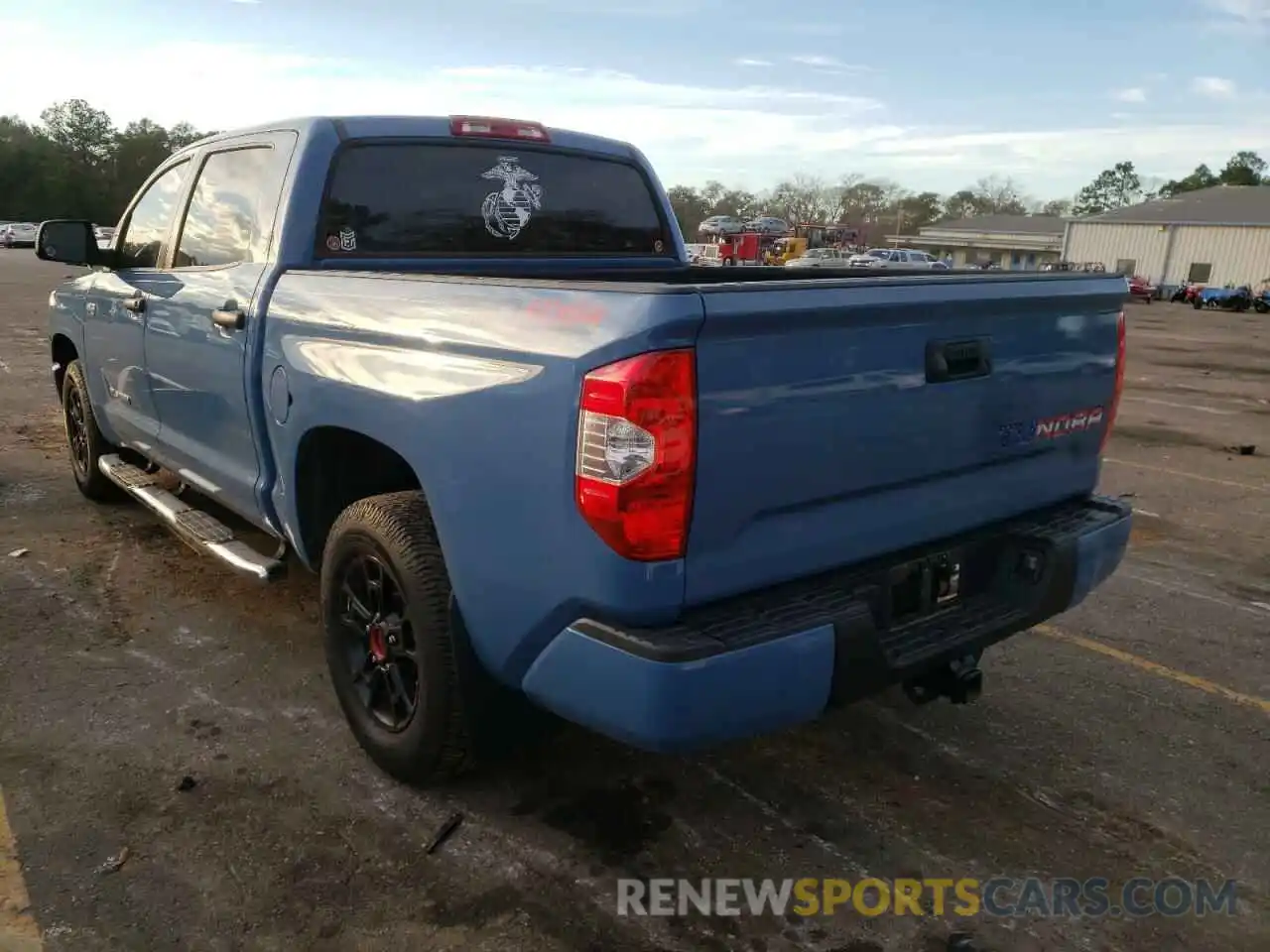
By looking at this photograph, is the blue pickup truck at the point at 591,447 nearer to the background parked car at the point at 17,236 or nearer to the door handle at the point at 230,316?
the door handle at the point at 230,316

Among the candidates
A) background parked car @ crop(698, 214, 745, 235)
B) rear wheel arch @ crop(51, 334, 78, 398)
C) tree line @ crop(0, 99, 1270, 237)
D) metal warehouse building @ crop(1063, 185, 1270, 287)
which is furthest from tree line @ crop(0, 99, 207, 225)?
rear wheel arch @ crop(51, 334, 78, 398)

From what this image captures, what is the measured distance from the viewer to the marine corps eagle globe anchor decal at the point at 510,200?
4016 millimetres

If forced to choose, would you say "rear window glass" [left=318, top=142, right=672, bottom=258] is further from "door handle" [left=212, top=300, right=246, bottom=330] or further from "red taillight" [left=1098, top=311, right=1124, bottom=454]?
"red taillight" [left=1098, top=311, right=1124, bottom=454]

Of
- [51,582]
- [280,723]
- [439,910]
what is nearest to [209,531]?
[280,723]

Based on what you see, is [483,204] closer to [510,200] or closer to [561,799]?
[510,200]

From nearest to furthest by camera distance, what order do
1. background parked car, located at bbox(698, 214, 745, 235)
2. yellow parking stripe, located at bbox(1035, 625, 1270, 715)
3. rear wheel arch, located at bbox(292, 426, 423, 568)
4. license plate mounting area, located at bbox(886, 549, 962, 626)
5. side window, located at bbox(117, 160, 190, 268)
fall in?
license plate mounting area, located at bbox(886, 549, 962, 626) < rear wheel arch, located at bbox(292, 426, 423, 568) < yellow parking stripe, located at bbox(1035, 625, 1270, 715) < side window, located at bbox(117, 160, 190, 268) < background parked car, located at bbox(698, 214, 745, 235)

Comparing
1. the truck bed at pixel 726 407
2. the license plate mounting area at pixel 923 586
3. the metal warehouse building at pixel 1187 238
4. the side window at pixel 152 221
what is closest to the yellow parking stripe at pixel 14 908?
the truck bed at pixel 726 407

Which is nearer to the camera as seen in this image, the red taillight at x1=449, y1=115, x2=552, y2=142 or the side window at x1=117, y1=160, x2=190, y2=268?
the red taillight at x1=449, y1=115, x2=552, y2=142

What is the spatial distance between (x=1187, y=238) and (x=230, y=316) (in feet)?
197

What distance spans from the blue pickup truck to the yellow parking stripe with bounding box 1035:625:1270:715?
1178 millimetres

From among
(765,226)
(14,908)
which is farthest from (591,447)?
(765,226)

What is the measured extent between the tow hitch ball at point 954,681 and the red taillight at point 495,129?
269 centimetres

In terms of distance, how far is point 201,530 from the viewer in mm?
4051

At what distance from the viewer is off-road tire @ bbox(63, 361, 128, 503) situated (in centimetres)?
571
